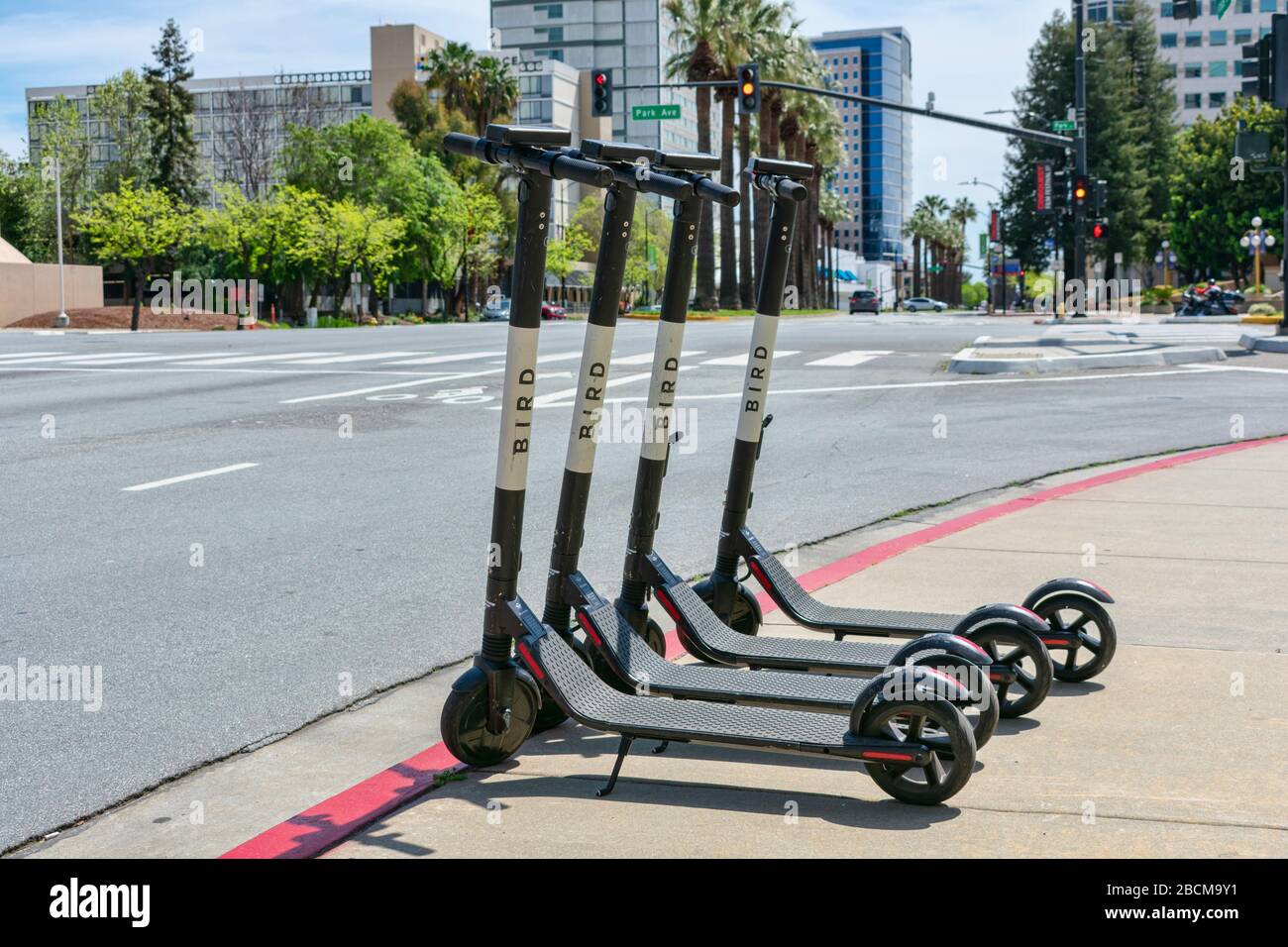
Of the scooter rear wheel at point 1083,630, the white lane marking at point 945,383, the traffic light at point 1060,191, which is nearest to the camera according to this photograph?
the scooter rear wheel at point 1083,630

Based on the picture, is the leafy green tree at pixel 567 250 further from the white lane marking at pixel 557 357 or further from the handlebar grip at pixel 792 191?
the handlebar grip at pixel 792 191

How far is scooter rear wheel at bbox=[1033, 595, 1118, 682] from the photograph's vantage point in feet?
17.3

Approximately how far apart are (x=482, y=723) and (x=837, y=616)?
184 cm

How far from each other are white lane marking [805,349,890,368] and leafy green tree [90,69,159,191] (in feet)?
257

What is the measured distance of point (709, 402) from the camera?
1736 centimetres

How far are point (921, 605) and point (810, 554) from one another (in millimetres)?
1742

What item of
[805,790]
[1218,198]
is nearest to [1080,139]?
[805,790]

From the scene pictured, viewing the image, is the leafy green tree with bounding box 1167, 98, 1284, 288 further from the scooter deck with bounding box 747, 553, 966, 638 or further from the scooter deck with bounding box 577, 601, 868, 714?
the scooter deck with bounding box 577, 601, 868, 714

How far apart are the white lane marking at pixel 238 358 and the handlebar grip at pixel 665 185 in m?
20.1

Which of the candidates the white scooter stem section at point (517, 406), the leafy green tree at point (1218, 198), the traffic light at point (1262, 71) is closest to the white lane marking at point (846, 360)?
the traffic light at point (1262, 71)

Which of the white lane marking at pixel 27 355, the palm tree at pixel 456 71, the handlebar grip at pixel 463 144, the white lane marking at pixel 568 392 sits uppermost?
the palm tree at pixel 456 71

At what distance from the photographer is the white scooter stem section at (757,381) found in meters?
5.62

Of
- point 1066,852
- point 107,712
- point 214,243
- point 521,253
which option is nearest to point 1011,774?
point 1066,852

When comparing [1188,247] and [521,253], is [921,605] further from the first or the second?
[1188,247]
